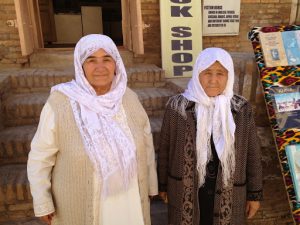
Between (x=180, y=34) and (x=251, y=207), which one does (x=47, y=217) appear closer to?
(x=251, y=207)

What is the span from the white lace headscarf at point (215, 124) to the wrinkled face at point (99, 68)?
0.58m

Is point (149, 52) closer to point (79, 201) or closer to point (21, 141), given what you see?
point (21, 141)

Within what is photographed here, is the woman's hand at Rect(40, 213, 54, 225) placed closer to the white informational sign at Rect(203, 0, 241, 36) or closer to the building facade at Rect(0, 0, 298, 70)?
the building facade at Rect(0, 0, 298, 70)

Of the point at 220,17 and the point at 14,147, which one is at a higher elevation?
the point at 220,17

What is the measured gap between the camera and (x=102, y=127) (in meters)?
1.49

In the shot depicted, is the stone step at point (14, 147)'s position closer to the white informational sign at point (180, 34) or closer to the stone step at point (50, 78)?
the stone step at point (50, 78)

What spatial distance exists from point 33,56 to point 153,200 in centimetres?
313

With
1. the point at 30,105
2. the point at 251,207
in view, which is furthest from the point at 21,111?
the point at 251,207

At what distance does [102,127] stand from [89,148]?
0.14m

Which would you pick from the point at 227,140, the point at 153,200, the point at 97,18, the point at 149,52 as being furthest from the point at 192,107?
the point at 97,18

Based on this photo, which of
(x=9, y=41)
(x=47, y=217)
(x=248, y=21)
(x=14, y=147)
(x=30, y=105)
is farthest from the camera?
(x=248, y=21)

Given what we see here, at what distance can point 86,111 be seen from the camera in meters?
1.47

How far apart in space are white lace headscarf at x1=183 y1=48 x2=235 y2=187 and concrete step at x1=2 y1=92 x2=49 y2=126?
2110mm

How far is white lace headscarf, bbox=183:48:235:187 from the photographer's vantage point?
5.41 feet
